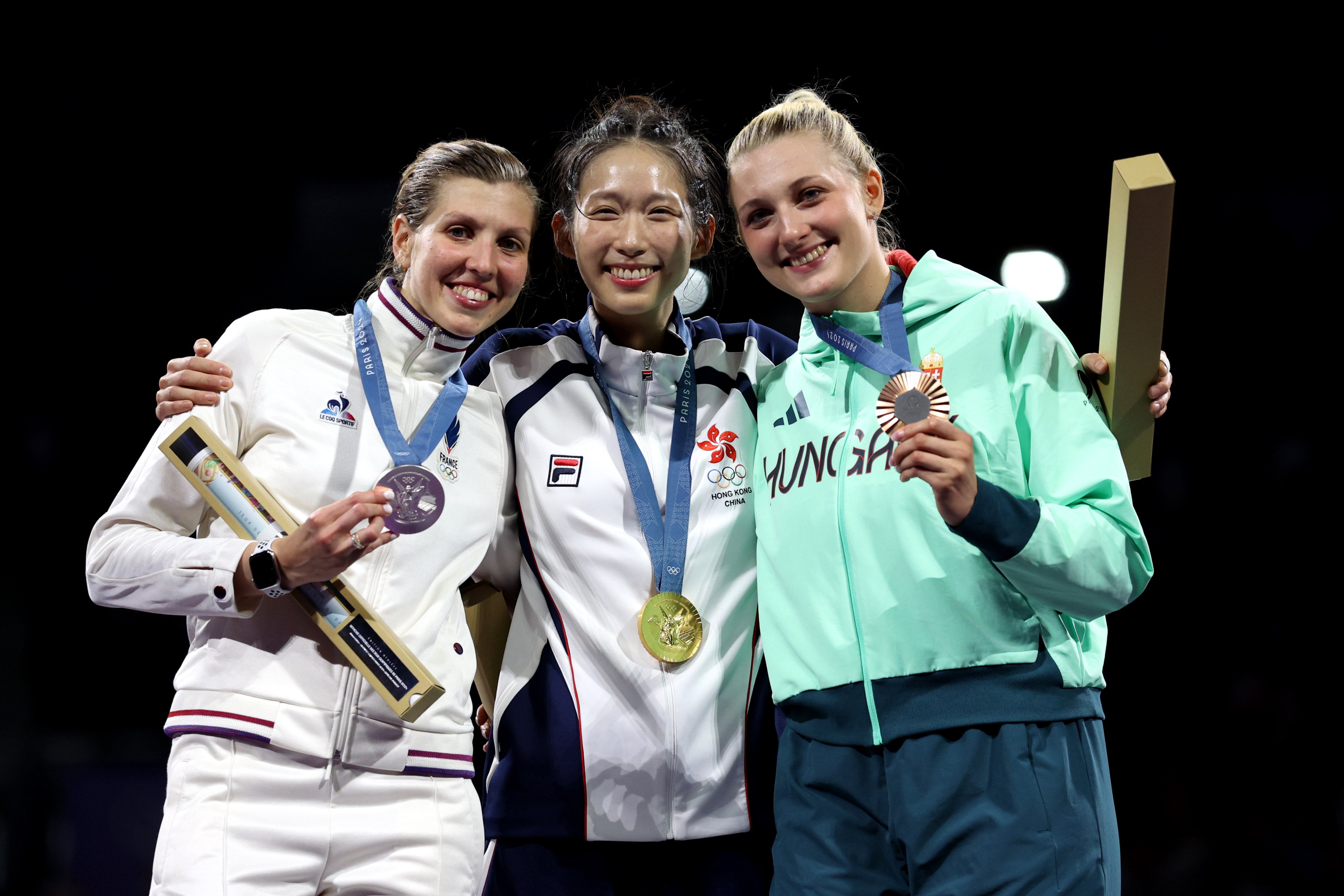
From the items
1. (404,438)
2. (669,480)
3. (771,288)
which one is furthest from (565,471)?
(771,288)

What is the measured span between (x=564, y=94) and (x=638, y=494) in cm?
322

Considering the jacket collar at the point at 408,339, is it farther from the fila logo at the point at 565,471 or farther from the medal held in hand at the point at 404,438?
the fila logo at the point at 565,471

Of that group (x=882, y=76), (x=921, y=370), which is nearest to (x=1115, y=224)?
(x=921, y=370)

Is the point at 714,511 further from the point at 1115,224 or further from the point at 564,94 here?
the point at 564,94

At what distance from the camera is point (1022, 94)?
4.86m

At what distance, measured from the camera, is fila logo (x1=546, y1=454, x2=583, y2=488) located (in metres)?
1.96

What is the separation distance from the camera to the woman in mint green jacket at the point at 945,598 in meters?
1.48

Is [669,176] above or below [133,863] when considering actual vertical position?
above

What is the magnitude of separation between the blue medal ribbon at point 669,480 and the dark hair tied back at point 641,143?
31 cm

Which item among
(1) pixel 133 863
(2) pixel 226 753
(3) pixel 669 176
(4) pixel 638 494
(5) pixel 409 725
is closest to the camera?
(2) pixel 226 753

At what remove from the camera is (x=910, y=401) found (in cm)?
146

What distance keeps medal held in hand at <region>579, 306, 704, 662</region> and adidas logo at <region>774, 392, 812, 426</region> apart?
0.61 feet

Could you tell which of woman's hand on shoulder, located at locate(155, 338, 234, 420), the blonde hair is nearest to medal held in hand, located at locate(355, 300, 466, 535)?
woman's hand on shoulder, located at locate(155, 338, 234, 420)

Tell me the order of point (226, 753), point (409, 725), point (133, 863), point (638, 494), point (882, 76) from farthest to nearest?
point (882, 76) < point (133, 863) < point (638, 494) < point (409, 725) < point (226, 753)
